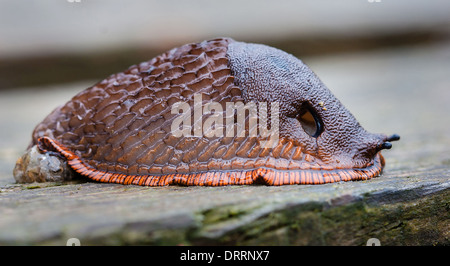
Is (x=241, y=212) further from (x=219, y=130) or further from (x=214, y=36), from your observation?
(x=214, y=36)

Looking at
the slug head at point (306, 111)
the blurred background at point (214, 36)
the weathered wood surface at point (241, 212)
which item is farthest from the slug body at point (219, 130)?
the blurred background at point (214, 36)

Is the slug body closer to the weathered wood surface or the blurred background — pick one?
the weathered wood surface

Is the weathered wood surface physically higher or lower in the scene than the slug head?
lower

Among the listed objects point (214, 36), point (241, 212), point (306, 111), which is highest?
point (214, 36)

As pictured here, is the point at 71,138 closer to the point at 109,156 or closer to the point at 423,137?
the point at 109,156

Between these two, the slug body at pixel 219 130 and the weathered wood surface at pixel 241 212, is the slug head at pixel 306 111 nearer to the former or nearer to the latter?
the slug body at pixel 219 130

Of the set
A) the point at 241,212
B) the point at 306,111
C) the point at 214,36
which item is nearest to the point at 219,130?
the point at 306,111

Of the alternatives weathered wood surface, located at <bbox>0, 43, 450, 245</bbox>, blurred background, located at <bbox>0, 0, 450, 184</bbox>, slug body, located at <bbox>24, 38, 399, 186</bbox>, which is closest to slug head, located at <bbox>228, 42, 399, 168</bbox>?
slug body, located at <bbox>24, 38, 399, 186</bbox>
